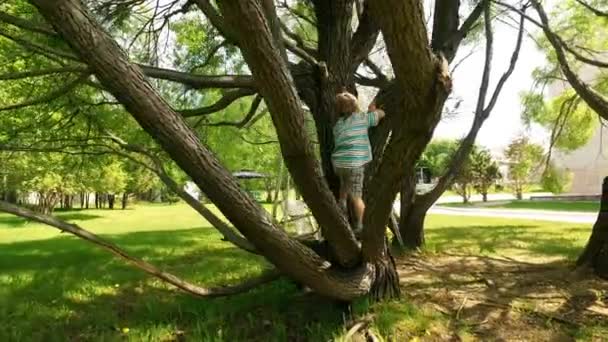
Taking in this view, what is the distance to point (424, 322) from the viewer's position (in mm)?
4109

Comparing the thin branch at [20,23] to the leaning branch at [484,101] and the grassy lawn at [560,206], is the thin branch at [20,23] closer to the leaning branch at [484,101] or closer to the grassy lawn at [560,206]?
the leaning branch at [484,101]

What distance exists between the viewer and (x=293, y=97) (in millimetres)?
2943

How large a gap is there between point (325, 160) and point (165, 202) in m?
42.6

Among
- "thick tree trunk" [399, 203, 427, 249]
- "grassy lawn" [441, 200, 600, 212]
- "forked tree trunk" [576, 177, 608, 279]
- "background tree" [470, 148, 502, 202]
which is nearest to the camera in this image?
"forked tree trunk" [576, 177, 608, 279]

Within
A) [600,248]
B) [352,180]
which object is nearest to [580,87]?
[600,248]

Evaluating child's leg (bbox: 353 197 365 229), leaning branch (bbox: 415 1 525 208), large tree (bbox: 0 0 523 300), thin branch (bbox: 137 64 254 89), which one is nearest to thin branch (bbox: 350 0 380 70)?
large tree (bbox: 0 0 523 300)

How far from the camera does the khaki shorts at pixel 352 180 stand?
171 inches

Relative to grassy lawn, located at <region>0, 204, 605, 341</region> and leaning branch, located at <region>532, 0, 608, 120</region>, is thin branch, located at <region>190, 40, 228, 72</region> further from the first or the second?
leaning branch, located at <region>532, 0, 608, 120</region>

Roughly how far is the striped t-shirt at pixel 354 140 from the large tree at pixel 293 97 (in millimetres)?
254

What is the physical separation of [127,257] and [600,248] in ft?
14.7

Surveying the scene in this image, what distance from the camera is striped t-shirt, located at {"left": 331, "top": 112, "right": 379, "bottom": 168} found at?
14.1ft

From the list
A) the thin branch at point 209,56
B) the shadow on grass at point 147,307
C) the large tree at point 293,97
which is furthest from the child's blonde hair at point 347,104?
the thin branch at point 209,56

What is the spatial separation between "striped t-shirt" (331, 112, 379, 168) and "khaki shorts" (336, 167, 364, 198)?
4 cm

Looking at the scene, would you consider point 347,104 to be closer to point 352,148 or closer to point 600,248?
point 352,148
